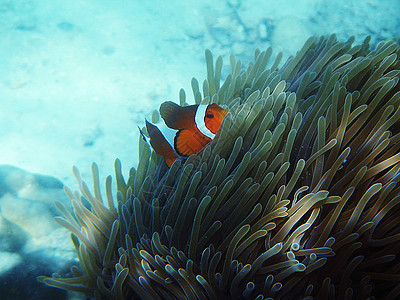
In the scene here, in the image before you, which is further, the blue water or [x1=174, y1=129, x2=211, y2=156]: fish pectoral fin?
the blue water

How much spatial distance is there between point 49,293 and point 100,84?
235cm

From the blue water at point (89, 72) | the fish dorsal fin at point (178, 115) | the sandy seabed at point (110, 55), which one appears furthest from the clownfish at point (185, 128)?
the sandy seabed at point (110, 55)

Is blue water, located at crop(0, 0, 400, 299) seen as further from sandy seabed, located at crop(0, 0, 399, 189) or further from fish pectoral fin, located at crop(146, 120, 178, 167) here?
fish pectoral fin, located at crop(146, 120, 178, 167)

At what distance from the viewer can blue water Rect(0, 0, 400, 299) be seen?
1881mm

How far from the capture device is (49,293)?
1477 mm

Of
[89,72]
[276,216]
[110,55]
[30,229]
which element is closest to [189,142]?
[276,216]

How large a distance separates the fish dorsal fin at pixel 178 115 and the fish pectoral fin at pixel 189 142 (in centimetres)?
3

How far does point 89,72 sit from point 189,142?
2.58 metres

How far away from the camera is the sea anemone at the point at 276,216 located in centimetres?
110

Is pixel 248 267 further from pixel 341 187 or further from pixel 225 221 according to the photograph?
pixel 341 187

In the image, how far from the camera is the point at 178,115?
131 centimetres

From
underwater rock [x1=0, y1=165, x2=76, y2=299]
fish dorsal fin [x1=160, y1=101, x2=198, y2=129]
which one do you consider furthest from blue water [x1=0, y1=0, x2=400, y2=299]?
fish dorsal fin [x1=160, y1=101, x2=198, y2=129]

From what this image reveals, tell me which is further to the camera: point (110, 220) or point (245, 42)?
point (245, 42)

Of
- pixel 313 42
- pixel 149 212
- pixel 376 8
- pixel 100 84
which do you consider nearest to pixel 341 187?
pixel 149 212
